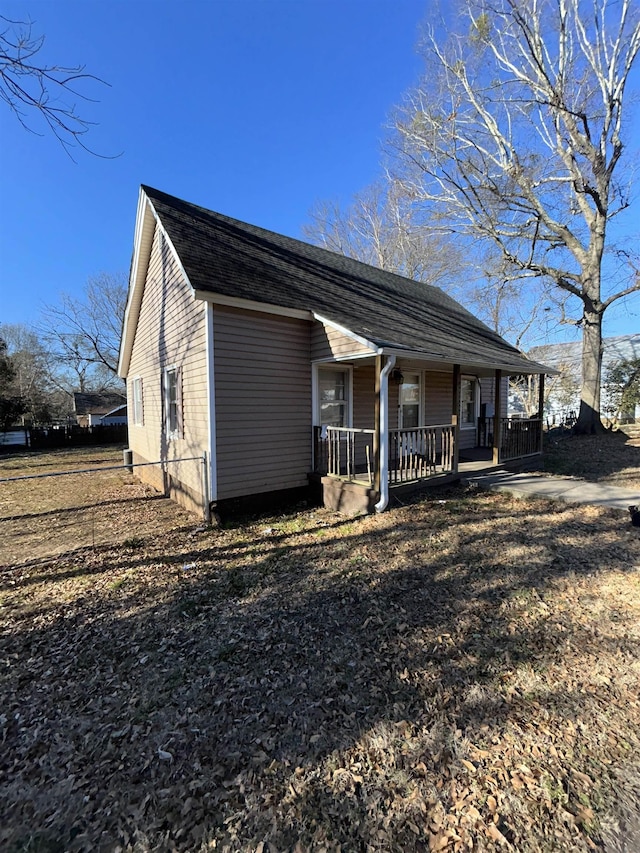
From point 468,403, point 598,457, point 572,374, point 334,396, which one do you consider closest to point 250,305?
point 334,396

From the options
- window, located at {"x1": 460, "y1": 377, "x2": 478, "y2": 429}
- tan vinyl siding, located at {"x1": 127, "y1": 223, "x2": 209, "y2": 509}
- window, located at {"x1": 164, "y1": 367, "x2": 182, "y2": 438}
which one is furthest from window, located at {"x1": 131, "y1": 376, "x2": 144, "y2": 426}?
window, located at {"x1": 460, "y1": 377, "x2": 478, "y2": 429}

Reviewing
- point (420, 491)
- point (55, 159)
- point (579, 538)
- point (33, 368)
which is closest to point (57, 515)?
point (55, 159)

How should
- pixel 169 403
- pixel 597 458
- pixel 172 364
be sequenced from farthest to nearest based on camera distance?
pixel 597 458, pixel 169 403, pixel 172 364

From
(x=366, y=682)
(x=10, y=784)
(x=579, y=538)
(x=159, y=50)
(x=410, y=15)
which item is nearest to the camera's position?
(x=10, y=784)

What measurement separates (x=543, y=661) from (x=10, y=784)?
136 inches

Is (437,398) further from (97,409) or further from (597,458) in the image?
(97,409)

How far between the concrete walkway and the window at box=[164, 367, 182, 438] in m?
6.13

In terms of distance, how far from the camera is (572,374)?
86.4ft

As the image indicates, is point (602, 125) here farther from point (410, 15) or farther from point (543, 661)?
point (543, 661)

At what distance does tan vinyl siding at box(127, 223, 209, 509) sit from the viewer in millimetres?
6812

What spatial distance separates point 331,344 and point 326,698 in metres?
5.65

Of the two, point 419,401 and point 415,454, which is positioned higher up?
point 419,401

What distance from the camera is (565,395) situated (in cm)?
2452

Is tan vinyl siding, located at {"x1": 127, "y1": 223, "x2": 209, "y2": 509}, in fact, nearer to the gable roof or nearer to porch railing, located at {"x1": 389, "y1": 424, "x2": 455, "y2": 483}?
the gable roof
